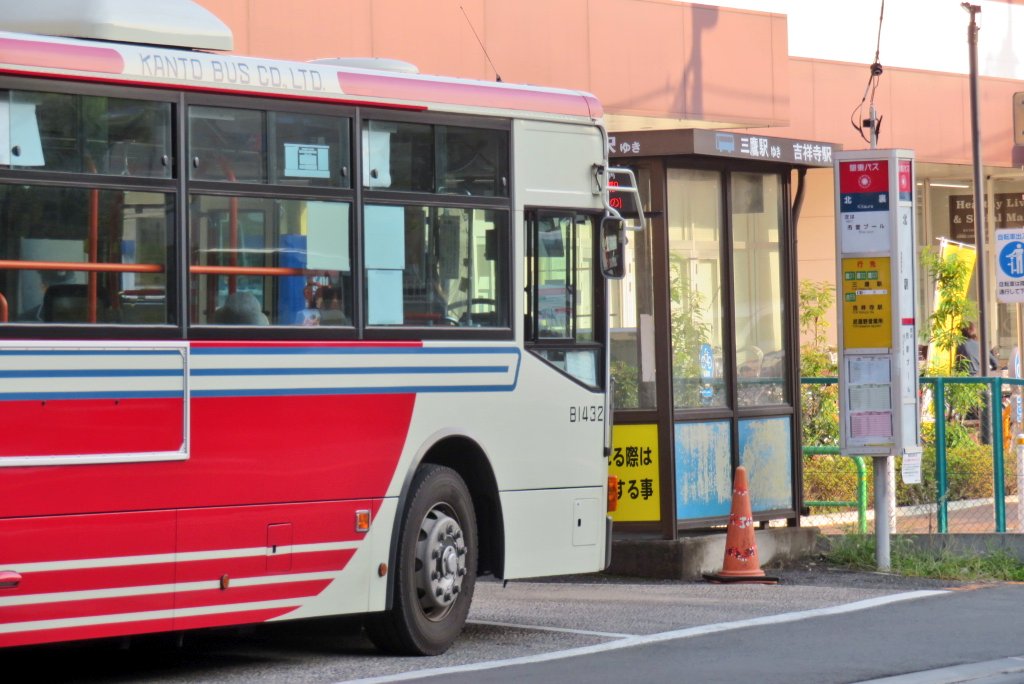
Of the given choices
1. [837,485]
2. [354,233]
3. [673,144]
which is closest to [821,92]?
[837,485]

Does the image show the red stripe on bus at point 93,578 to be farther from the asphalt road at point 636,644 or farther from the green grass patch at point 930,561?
the green grass patch at point 930,561

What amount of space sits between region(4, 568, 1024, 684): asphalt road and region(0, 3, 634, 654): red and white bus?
0.43m

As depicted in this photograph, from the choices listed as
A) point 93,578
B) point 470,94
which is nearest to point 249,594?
point 93,578

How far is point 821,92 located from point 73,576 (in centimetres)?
1879

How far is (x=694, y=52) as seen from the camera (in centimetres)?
2122

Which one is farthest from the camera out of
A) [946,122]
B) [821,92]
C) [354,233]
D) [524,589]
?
[946,122]

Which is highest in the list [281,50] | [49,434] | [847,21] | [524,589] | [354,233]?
[847,21]

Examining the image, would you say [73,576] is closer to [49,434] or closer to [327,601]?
[49,434]

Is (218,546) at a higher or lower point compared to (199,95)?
lower

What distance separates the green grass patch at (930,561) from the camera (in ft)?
44.3

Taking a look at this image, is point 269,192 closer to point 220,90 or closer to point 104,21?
point 220,90

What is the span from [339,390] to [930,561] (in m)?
6.15

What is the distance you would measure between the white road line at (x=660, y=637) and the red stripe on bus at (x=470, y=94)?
2902 millimetres

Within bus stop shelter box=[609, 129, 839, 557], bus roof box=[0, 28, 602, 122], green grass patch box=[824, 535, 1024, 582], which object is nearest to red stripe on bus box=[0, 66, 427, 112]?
bus roof box=[0, 28, 602, 122]
